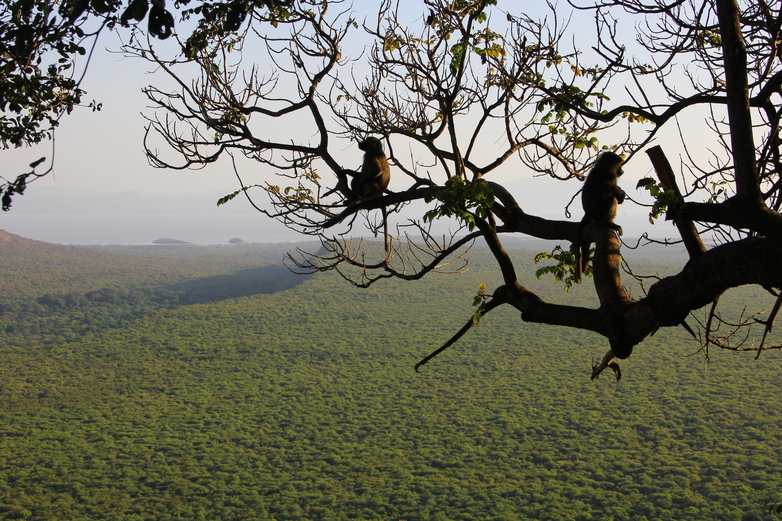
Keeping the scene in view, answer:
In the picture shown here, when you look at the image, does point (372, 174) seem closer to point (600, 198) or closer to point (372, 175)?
point (372, 175)

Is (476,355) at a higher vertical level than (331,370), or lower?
higher

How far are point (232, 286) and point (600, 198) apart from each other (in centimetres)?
7225

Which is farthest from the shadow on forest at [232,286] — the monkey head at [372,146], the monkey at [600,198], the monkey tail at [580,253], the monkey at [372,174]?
the monkey tail at [580,253]

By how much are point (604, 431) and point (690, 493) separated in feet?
22.4

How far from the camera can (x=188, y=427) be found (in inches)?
1371

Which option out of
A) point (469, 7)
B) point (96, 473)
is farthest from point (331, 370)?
point (469, 7)

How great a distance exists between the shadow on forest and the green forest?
442 inches

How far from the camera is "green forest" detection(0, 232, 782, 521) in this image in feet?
86.4

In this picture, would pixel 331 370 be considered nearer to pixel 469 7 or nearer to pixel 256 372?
pixel 256 372

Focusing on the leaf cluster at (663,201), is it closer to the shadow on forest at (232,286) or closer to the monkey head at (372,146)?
the monkey head at (372,146)

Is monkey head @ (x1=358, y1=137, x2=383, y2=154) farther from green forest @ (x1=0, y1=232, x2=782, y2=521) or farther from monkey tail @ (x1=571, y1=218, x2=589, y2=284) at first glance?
green forest @ (x1=0, y1=232, x2=782, y2=521)

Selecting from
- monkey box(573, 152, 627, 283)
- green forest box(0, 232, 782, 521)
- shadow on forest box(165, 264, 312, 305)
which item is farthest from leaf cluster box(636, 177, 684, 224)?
shadow on forest box(165, 264, 312, 305)

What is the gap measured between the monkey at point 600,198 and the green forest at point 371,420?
23.0 metres

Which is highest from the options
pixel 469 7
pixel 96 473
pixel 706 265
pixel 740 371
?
pixel 469 7
